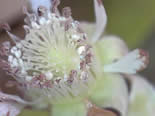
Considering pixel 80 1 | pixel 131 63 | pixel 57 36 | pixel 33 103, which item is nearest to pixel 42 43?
pixel 57 36

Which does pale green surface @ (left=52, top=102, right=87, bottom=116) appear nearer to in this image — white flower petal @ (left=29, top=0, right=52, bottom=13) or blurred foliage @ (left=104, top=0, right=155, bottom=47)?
white flower petal @ (left=29, top=0, right=52, bottom=13)

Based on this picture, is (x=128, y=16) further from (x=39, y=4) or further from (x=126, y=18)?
(x=39, y=4)

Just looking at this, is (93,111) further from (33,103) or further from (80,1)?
(80,1)

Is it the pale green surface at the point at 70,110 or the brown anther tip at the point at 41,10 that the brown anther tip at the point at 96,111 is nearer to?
the pale green surface at the point at 70,110

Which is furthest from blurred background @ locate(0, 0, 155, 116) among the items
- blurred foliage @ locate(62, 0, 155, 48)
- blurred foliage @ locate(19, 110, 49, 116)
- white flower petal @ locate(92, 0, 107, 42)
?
blurred foliage @ locate(19, 110, 49, 116)

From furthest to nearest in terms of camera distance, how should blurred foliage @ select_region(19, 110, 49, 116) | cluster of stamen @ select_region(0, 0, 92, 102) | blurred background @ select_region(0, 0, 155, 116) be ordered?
blurred background @ select_region(0, 0, 155, 116) → blurred foliage @ select_region(19, 110, 49, 116) → cluster of stamen @ select_region(0, 0, 92, 102)

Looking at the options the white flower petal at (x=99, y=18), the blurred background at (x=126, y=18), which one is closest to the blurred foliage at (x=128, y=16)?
the blurred background at (x=126, y=18)

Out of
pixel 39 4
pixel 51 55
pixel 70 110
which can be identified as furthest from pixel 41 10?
pixel 70 110
